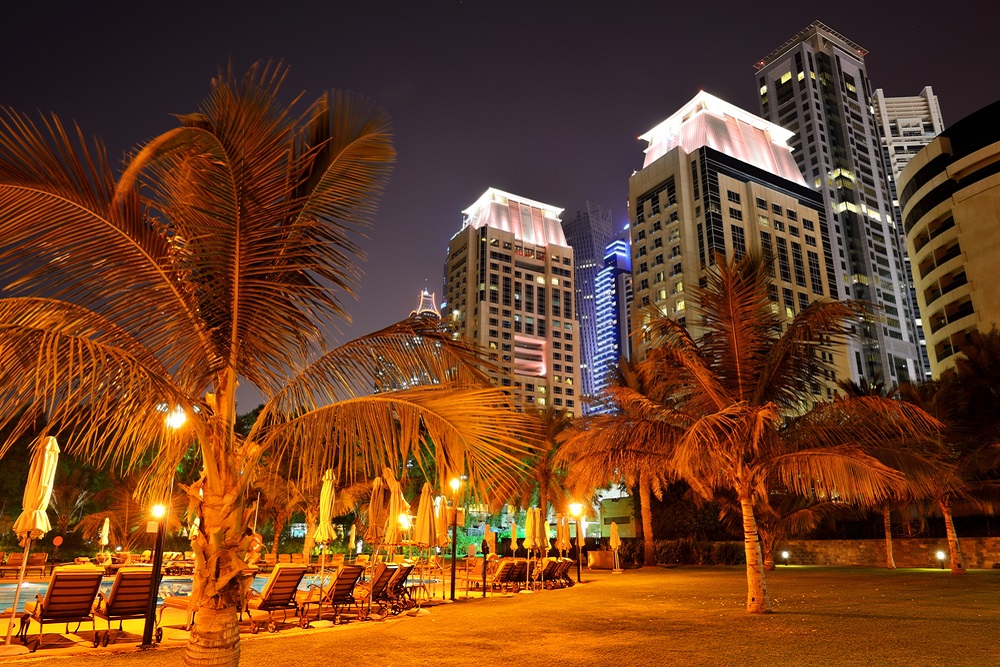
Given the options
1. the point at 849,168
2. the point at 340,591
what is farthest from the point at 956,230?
the point at 849,168

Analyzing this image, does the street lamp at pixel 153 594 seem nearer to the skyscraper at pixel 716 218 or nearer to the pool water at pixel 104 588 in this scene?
the pool water at pixel 104 588

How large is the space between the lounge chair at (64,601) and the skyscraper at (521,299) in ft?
383

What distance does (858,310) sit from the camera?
11617mm

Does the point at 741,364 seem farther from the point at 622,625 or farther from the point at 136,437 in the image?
the point at 136,437

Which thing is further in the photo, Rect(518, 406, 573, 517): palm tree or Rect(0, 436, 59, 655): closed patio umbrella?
Rect(518, 406, 573, 517): palm tree

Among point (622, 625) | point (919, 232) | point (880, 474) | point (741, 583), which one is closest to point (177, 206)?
point (622, 625)

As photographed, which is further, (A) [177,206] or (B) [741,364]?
(B) [741,364]

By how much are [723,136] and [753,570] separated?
103893mm

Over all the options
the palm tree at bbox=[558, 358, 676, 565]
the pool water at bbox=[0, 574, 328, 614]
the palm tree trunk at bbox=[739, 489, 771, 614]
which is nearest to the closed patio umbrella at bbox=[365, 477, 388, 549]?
the pool water at bbox=[0, 574, 328, 614]

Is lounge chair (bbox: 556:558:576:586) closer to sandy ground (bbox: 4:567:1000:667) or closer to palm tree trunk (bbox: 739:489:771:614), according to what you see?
sandy ground (bbox: 4:567:1000:667)

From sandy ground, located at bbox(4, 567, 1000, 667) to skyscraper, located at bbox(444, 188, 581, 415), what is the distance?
366 feet

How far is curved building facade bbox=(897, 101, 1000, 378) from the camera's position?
2005 inches

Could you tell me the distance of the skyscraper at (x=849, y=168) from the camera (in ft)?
347

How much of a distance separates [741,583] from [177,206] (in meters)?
18.8
